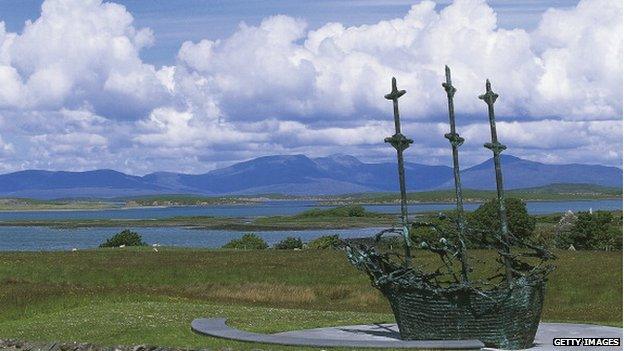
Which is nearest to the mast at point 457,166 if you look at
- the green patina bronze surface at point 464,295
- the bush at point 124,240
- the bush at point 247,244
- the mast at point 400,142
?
the green patina bronze surface at point 464,295

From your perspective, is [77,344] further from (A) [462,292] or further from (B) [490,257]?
(B) [490,257]

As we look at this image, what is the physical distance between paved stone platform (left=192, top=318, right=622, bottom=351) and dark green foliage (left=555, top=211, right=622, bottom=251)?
63.8 metres

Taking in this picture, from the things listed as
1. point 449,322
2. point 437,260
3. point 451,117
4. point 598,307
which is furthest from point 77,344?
point 437,260

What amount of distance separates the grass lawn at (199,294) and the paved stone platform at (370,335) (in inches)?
27.5

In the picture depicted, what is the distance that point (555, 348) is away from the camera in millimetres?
26953

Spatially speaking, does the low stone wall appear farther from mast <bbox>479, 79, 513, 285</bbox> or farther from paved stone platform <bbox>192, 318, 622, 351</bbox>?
mast <bbox>479, 79, 513, 285</bbox>

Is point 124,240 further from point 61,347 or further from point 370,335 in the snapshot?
point 370,335

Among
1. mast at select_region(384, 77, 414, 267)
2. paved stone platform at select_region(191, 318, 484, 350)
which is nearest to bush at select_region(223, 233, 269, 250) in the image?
paved stone platform at select_region(191, 318, 484, 350)

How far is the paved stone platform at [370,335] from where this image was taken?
2667 centimetres

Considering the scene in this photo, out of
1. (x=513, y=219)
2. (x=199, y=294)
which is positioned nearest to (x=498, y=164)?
(x=199, y=294)

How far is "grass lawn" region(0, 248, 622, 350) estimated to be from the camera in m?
32.6

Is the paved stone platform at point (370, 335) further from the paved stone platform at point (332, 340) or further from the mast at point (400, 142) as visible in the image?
the mast at point (400, 142)

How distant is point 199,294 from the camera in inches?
2109

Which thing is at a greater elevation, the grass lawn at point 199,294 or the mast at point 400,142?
the mast at point 400,142
